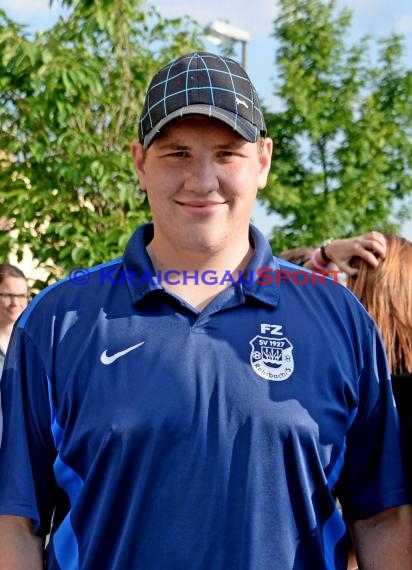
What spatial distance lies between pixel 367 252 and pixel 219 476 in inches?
52.3

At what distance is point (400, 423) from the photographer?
2.35m

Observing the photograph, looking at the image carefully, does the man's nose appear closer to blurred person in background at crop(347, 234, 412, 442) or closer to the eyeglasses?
blurred person in background at crop(347, 234, 412, 442)

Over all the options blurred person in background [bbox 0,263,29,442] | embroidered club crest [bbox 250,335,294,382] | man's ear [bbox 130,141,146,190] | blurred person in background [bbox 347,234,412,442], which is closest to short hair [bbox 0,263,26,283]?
blurred person in background [bbox 0,263,29,442]

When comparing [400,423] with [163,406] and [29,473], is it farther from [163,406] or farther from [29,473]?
[29,473]

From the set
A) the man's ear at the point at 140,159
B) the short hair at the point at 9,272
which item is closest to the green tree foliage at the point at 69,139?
the short hair at the point at 9,272

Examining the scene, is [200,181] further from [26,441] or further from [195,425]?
[26,441]

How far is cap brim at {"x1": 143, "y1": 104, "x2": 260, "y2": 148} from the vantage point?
2238mm

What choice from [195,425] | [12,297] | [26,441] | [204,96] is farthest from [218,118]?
[12,297]

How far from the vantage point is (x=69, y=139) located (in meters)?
6.38

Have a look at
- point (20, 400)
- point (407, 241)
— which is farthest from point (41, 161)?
point (20, 400)

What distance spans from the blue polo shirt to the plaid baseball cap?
383 mm

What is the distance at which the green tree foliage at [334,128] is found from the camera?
447 inches

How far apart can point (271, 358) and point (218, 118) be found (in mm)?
618

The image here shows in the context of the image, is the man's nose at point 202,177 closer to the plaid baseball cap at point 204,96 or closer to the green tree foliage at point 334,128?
the plaid baseball cap at point 204,96
